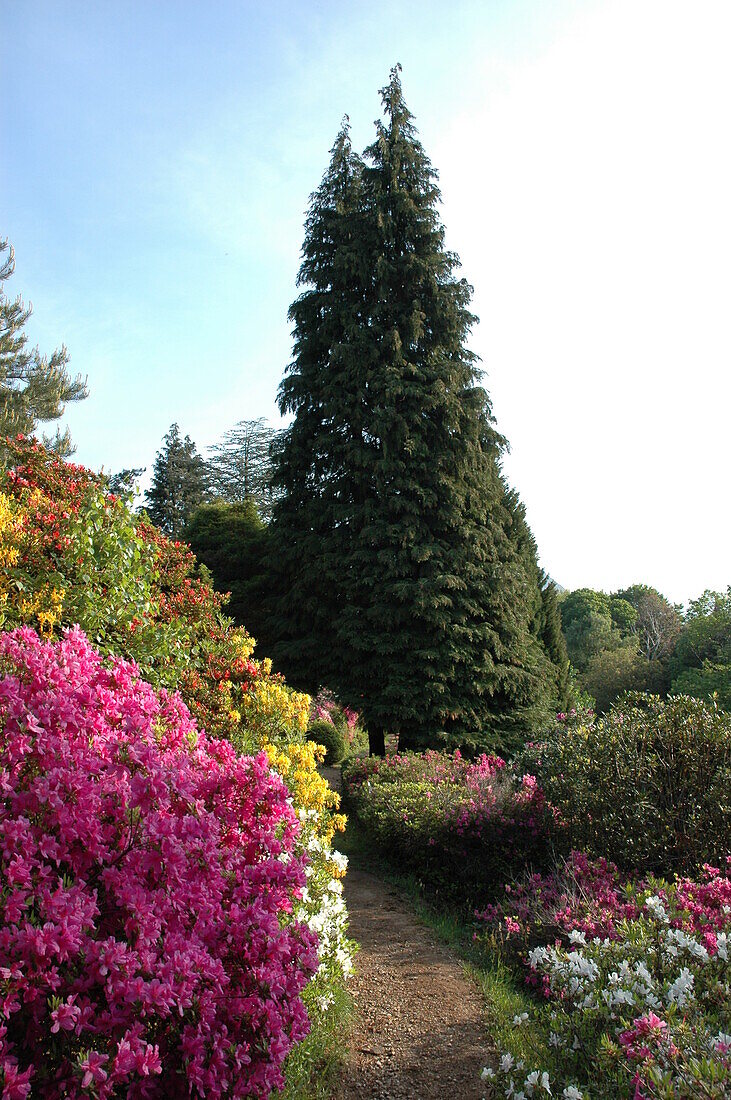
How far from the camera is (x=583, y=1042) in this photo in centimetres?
282

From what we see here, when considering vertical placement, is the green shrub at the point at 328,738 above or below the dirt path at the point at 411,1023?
above

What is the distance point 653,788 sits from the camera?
5.53m

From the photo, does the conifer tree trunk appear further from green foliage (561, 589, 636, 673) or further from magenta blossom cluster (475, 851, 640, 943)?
green foliage (561, 589, 636, 673)

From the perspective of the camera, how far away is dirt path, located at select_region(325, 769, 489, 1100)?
3.44m

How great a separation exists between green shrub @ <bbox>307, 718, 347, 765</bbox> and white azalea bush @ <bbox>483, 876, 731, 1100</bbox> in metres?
12.7

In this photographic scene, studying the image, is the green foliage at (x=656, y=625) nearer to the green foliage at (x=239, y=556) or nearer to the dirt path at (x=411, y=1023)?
the green foliage at (x=239, y=556)

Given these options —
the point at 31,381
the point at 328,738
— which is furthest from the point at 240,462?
the point at 328,738

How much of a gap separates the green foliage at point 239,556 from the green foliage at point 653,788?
8320 mm

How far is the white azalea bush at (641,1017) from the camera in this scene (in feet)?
7.54

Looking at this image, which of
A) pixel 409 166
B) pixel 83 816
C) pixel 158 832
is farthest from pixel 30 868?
pixel 409 166

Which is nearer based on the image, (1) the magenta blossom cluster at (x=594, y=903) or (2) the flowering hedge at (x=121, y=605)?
(1) the magenta blossom cluster at (x=594, y=903)

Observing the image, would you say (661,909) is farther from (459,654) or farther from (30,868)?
(459,654)

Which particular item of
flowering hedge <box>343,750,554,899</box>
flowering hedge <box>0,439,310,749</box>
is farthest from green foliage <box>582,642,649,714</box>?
flowering hedge <box>0,439,310,749</box>

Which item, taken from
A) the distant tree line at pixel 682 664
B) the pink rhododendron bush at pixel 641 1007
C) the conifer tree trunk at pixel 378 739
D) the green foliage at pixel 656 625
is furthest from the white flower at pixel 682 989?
the green foliage at pixel 656 625
